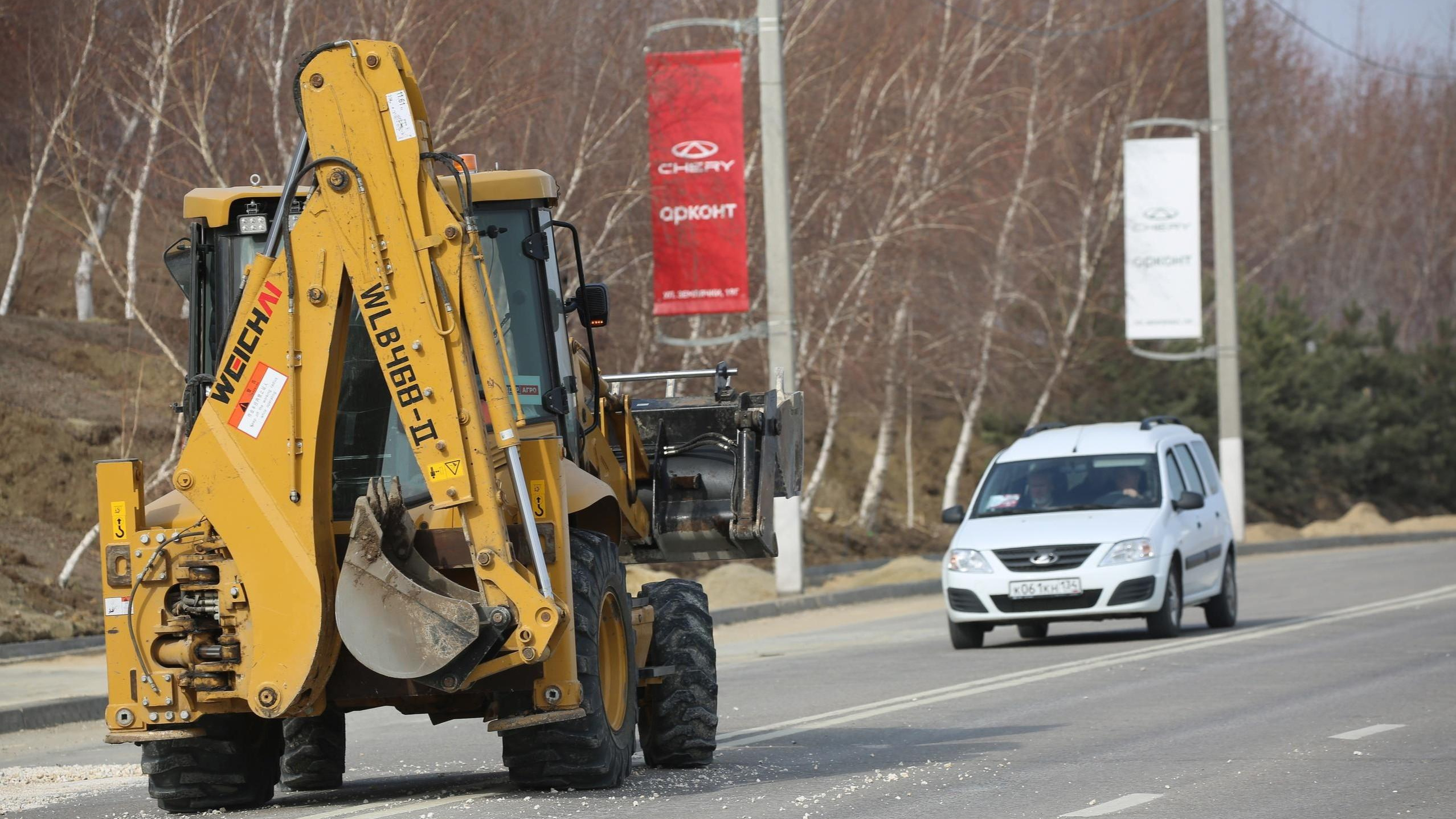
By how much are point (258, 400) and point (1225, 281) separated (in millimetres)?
31361

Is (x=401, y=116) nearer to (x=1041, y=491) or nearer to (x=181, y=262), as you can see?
(x=181, y=262)

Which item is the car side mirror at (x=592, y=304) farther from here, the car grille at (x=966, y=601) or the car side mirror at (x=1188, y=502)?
the car side mirror at (x=1188, y=502)

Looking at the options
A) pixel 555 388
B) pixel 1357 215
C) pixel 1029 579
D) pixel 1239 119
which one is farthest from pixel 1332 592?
pixel 1357 215

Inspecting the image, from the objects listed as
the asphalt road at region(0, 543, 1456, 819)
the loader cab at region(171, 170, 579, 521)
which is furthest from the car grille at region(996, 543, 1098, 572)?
the loader cab at region(171, 170, 579, 521)

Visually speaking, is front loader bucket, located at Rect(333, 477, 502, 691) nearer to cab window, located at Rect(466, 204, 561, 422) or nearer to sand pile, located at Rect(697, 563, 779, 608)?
cab window, located at Rect(466, 204, 561, 422)

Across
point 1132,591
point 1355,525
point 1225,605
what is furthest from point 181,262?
point 1355,525

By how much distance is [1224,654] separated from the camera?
15844 millimetres

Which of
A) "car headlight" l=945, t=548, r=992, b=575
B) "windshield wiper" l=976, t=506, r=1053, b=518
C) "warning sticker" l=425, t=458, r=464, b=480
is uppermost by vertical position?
"warning sticker" l=425, t=458, r=464, b=480

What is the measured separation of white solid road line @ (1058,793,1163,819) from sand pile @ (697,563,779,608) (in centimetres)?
1630

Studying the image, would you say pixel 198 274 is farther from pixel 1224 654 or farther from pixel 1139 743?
pixel 1224 654

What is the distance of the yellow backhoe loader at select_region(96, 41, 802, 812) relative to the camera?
26.5 ft

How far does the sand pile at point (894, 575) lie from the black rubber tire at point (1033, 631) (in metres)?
7.62

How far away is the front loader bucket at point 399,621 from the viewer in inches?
313

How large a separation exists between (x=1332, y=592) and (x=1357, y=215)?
62.4m
